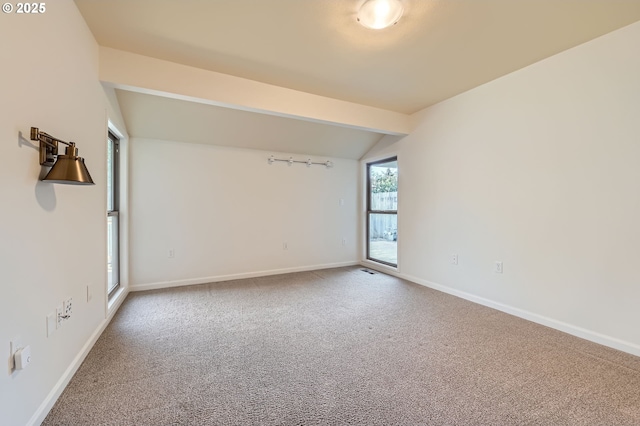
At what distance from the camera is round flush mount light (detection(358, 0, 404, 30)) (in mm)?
1764

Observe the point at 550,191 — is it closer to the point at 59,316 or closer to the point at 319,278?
the point at 319,278

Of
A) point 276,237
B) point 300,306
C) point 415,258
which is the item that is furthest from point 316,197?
point 300,306

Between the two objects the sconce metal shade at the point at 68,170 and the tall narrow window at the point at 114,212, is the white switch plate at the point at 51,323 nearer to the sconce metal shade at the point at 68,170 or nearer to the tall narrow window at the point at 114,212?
the sconce metal shade at the point at 68,170

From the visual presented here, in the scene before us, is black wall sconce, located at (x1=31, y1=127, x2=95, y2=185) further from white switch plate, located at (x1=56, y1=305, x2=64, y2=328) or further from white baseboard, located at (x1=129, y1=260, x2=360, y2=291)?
white baseboard, located at (x1=129, y1=260, x2=360, y2=291)

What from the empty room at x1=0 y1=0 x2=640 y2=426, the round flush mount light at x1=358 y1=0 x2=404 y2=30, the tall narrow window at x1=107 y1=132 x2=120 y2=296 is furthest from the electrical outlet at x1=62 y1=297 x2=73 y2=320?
the round flush mount light at x1=358 y1=0 x2=404 y2=30

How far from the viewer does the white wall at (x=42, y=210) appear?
1.18m

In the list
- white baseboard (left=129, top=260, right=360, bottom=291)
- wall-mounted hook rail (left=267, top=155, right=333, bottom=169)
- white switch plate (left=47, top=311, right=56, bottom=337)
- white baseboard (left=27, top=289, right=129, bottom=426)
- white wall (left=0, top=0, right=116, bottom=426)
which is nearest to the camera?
white wall (left=0, top=0, right=116, bottom=426)

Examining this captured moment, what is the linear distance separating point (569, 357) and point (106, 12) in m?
4.11

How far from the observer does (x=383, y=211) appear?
4.72 meters

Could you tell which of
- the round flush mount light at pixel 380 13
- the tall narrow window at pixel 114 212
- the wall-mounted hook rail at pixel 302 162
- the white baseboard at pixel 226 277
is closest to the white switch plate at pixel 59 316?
the tall narrow window at pixel 114 212

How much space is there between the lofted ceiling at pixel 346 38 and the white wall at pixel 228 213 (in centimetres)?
87

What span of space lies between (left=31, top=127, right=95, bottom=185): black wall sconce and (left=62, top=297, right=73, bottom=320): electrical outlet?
80 cm

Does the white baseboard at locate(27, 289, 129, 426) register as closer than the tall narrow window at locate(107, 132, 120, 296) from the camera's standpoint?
Yes

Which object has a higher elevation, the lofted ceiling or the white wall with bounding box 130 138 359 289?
the lofted ceiling
